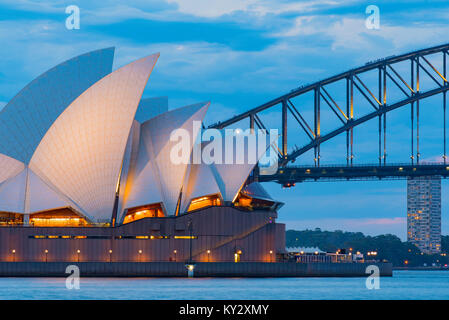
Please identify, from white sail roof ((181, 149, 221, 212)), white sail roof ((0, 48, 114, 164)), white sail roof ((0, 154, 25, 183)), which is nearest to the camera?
white sail roof ((0, 48, 114, 164))

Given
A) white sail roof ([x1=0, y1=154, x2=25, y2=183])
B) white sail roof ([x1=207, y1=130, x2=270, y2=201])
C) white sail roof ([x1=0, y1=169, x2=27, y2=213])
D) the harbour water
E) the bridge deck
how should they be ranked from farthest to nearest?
1. the bridge deck
2. white sail roof ([x1=207, y1=130, x2=270, y2=201])
3. white sail roof ([x1=0, y1=169, x2=27, y2=213])
4. white sail roof ([x1=0, y1=154, x2=25, y2=183])
5. the harbour water

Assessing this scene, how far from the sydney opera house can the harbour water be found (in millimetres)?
5404

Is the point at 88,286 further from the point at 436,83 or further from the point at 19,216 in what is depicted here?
the point at 436,83

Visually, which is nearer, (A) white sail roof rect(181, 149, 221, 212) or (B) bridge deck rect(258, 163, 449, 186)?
(A) white sail roof rect(181, 149, 221, 212)

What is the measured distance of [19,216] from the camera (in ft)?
275

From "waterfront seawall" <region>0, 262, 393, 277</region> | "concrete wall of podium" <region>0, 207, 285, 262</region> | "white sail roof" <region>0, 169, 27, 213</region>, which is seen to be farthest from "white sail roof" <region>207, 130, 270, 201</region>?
"white sail roof" <region>0, 169, 27, 213</region>

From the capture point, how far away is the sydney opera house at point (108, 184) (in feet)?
254

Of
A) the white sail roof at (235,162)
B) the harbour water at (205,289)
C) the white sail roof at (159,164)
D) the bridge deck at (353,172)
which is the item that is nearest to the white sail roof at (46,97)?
the white sail roof at (159,164)

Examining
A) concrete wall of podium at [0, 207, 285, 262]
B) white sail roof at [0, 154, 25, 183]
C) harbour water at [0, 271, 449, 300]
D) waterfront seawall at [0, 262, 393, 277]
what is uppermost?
white sail roof at [0, 154, 25, 183]

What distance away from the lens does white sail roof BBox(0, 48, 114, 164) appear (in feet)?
260

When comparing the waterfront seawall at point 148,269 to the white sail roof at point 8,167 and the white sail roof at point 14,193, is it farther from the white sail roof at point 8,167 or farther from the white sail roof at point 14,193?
the white sail roof at point 8,167

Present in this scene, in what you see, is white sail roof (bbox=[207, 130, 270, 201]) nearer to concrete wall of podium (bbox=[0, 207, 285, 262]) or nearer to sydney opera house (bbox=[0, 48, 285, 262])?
sydney opera house (bbox=[0, 48, 285, 262])
